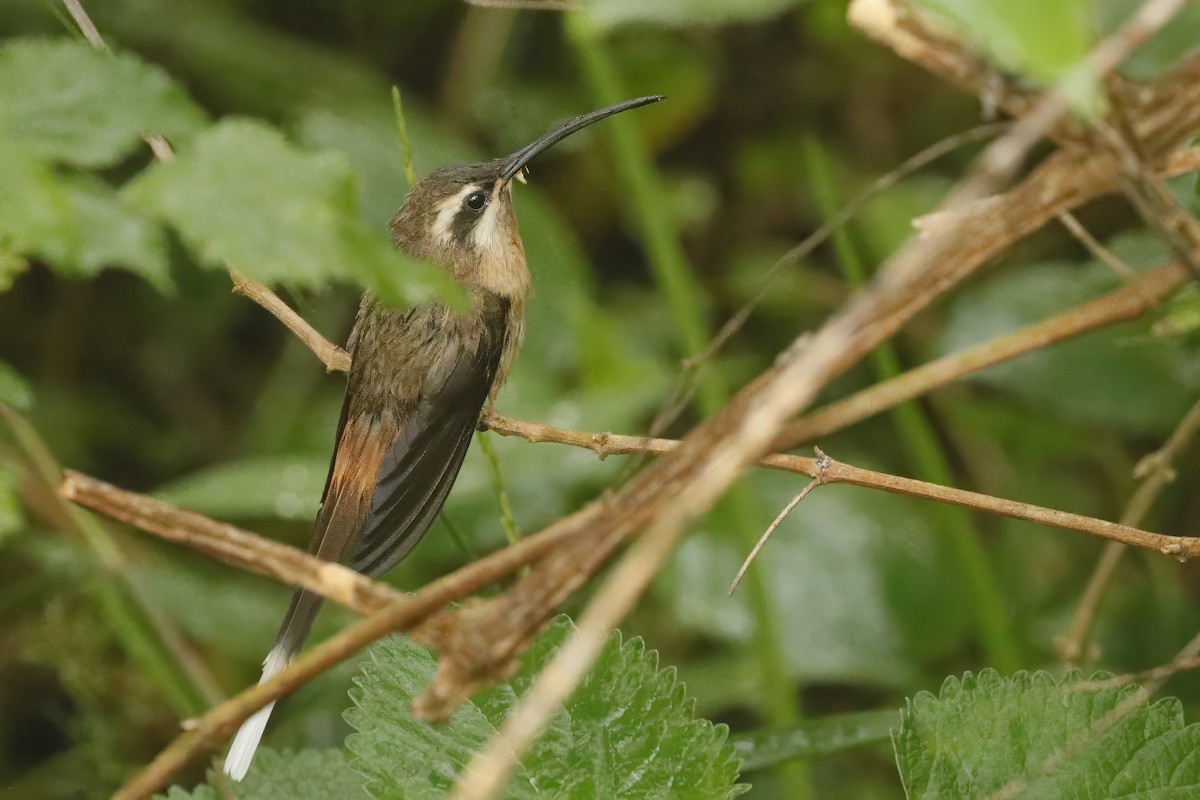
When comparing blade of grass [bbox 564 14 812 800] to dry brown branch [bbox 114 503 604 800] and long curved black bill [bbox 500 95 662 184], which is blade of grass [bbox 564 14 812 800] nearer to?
long curved black bill [bbox 500 95 662 184]

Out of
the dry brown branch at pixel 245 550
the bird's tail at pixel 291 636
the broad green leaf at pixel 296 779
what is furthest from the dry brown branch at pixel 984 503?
the bird's tail at pixel 291 636

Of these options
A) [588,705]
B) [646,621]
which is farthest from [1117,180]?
[646,621]

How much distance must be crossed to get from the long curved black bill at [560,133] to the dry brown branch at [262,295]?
0.67m

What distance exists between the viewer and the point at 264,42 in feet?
14.4

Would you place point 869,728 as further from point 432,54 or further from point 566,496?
point 432,54

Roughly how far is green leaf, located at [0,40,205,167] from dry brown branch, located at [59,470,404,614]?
1.29 feet

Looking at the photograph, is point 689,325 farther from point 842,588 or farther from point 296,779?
point 296,779

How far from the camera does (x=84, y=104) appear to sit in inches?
56.9

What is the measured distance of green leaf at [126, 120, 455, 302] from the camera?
128cm

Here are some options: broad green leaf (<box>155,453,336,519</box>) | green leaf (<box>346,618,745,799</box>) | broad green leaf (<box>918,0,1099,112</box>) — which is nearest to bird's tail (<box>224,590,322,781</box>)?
green leaf (<box>346,618,745,799</box>)

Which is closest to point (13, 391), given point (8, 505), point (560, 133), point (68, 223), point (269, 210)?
point (8, 505)

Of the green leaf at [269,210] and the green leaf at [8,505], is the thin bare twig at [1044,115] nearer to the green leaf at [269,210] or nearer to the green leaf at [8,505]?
the green leaf at [269,210]

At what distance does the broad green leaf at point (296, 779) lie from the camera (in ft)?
6.22

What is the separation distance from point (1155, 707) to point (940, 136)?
362cm
